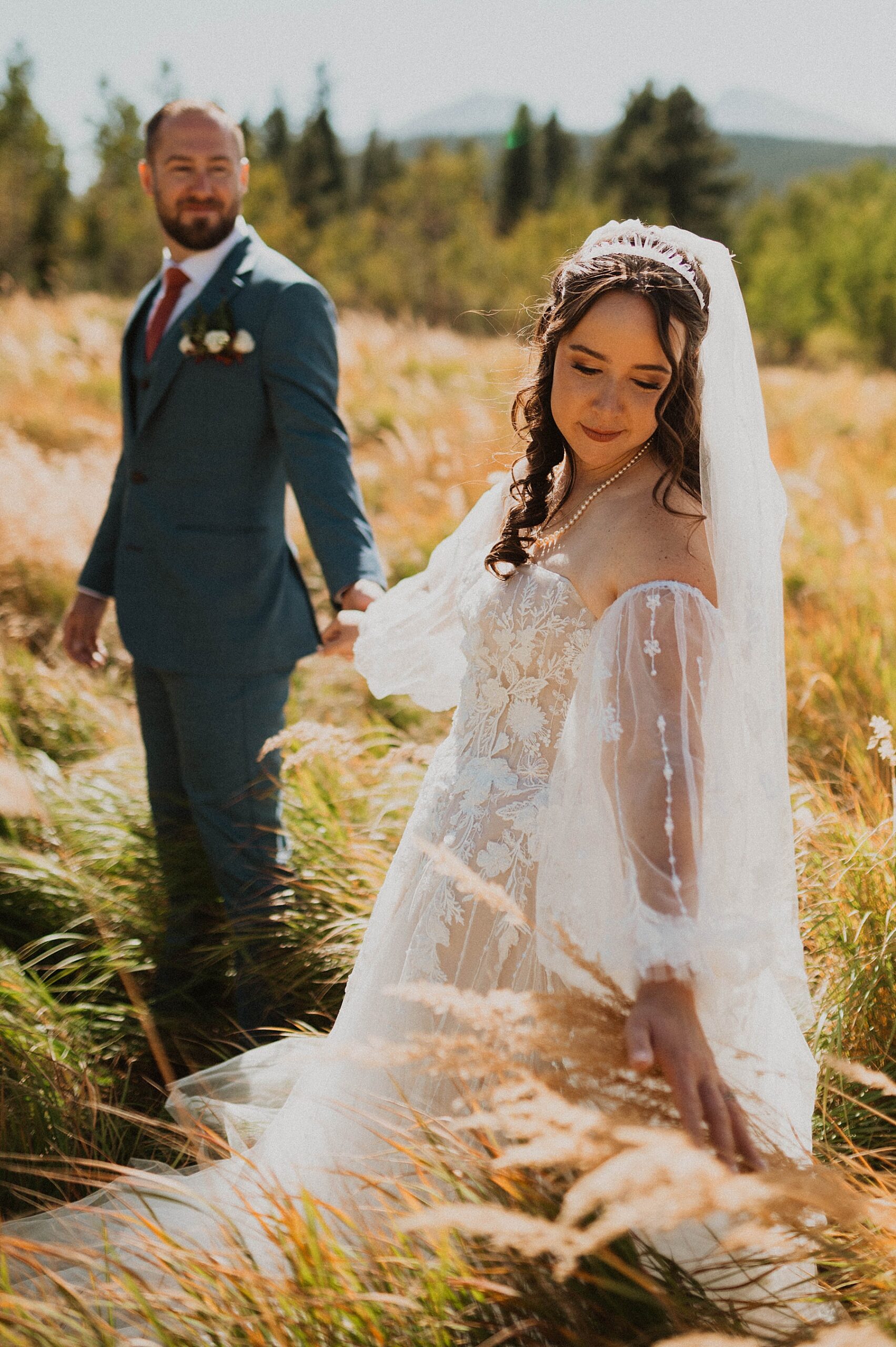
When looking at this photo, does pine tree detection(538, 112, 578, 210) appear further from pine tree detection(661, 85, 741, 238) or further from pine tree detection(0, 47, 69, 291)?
pine tree detection(0, 47, 69, 291)

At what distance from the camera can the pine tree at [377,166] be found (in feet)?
179

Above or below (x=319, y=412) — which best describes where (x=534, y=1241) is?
below

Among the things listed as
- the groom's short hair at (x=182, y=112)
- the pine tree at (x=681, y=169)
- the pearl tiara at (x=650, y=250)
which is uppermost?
the pine tree at (x=681, y=169)

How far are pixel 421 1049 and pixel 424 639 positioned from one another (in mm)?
1486

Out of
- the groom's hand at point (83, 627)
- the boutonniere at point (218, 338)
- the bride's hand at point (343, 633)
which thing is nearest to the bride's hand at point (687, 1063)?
the bride's hand at point (343, 633)

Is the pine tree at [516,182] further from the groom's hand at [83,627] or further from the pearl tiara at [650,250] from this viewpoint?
the pearl tiara at [650,250]

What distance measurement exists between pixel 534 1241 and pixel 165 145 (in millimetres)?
3127

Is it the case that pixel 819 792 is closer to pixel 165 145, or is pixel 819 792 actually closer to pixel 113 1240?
pixel 113 1240

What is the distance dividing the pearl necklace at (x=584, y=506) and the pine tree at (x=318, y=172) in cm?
4686

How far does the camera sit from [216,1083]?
279 cm

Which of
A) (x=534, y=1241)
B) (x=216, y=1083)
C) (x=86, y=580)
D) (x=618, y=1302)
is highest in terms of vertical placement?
(x=86, y=580)

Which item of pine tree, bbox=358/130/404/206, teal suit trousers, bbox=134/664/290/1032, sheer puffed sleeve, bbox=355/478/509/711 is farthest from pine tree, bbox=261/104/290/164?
sheer puffed sleeve, bbox=355/478/509/711

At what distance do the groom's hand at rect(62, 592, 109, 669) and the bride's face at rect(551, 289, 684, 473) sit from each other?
7.28 ft

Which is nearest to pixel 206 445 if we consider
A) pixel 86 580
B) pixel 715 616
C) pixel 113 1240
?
pixel 86 580
